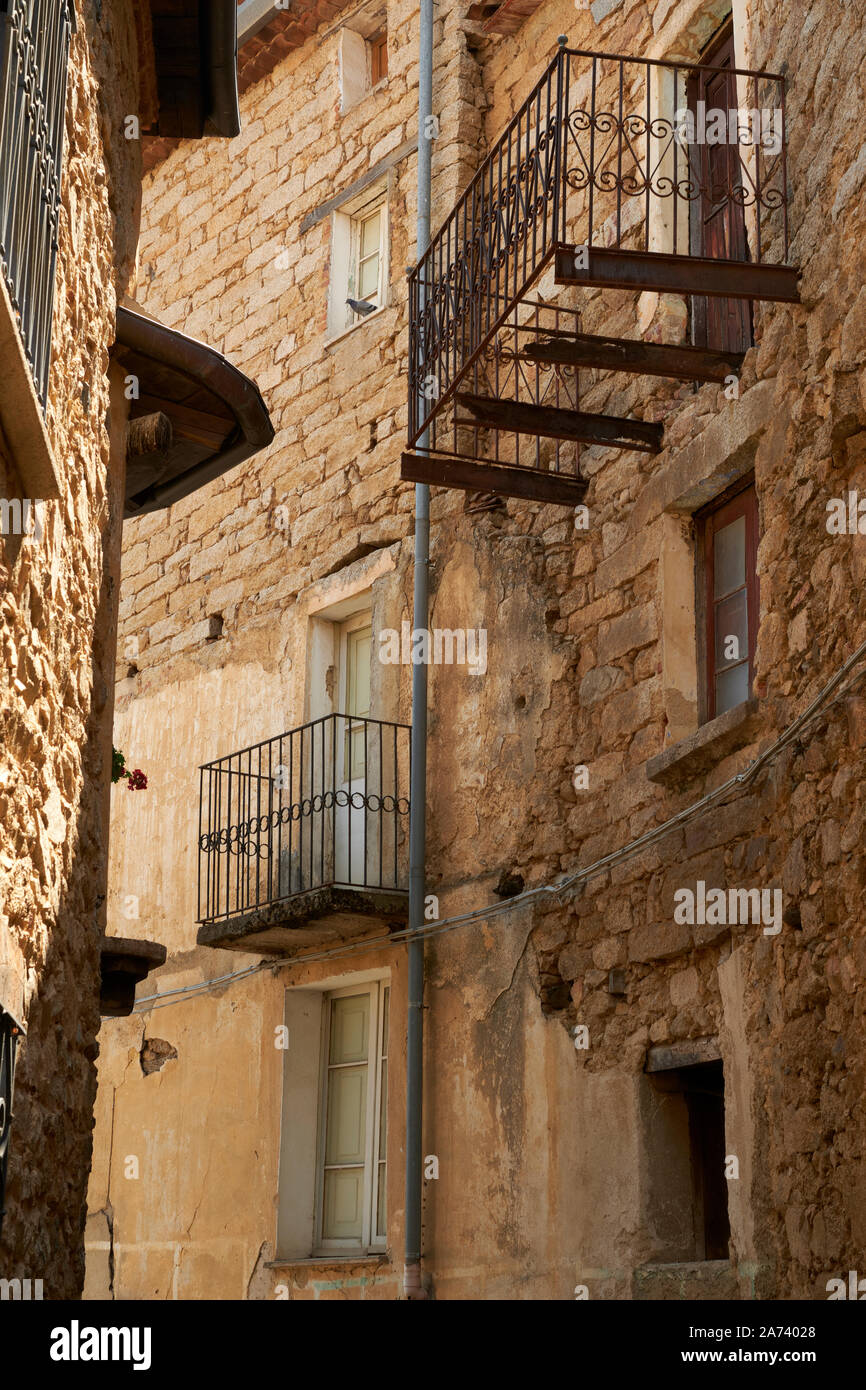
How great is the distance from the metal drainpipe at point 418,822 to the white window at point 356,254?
2.39ft

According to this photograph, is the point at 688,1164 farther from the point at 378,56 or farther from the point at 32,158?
the point at 378,56

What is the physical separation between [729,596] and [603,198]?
111 inches

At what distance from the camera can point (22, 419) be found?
4348 mm

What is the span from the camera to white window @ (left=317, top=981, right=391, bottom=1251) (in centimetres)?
1016

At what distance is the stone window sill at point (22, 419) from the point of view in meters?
4.16

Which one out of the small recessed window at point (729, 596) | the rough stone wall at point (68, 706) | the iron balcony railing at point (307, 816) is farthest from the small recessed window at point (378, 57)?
the rough stone wall at point (68, 706)

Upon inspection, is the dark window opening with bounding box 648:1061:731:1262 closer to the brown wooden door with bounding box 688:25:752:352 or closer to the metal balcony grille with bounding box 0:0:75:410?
the brown wooden door with bounding box 688:25:752:352

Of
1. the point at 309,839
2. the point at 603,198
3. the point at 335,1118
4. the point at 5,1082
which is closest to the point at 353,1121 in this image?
the point at 335,1118

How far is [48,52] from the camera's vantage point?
192 inches

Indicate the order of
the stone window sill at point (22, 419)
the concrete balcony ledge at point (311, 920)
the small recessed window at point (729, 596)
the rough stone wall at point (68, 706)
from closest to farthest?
the stone window sill at point (22, 419) < the rough stone wall at point (68, 706) < the small recessed window at point (729, 596) < the concrete balcony ledge at point (311, 920)

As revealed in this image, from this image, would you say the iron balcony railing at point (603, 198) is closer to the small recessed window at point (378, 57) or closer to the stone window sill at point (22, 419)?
the small recessed window at point (378, 57)

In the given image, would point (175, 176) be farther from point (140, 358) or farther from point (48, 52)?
point (48, 52)

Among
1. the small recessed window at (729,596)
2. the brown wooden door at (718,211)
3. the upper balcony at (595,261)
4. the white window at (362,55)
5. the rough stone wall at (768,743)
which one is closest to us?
the rough stone wall at (768,743)

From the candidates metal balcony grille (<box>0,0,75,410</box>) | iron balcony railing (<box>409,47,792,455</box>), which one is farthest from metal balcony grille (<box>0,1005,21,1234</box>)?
iron balcony railing (<box>409,47,792,455</box>)
